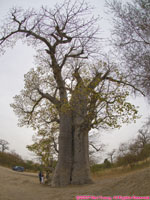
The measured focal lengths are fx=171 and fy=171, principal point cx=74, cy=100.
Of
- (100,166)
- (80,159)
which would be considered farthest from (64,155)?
(100,166)

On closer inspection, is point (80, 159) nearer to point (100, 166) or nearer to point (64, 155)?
point (64, 155)

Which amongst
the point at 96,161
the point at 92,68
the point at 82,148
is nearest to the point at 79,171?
the point at 82,148

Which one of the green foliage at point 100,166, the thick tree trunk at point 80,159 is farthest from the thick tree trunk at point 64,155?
the green foliage at point 100,166

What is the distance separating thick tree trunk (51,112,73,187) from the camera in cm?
694

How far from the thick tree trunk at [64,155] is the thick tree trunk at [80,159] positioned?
218mm

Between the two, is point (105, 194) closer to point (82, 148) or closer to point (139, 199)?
point (139, 199)

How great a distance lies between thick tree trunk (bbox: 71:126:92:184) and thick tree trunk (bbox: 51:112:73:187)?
0.72 ft

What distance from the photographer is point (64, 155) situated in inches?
291

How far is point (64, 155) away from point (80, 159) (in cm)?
71

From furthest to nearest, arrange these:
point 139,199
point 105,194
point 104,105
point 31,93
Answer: point 31,93
point 104,105
point 105,194
point 139,199

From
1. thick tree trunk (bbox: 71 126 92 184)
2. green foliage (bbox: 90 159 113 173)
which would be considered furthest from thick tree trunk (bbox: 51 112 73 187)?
green foliage (bbox: 90 159 113 173)

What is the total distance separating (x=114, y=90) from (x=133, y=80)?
205cm

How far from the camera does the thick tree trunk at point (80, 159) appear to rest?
6.84 m

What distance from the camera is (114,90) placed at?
259 inches
